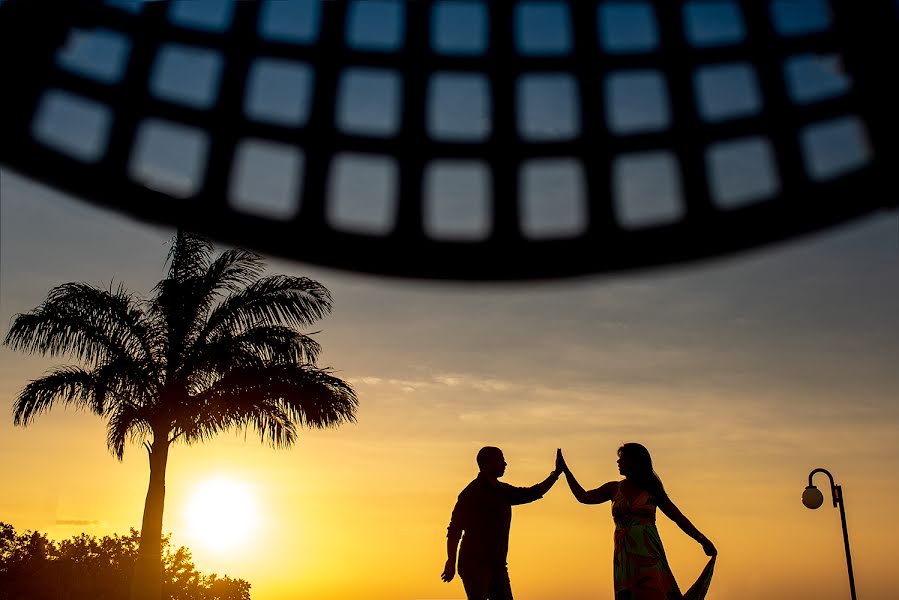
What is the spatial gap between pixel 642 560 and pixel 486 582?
153 centimetres

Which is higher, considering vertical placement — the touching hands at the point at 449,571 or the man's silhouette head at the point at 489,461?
the man's silhouette head at the point at 489,461

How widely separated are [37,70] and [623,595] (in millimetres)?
5942

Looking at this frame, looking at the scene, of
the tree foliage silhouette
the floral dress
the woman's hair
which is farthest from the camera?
the tree foliage silhouette

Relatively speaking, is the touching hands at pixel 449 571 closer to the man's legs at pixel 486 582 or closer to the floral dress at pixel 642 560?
the man's legs at pixel 486 582

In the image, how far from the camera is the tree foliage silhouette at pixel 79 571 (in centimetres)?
2717

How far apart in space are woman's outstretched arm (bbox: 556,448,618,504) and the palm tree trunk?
37.4ft

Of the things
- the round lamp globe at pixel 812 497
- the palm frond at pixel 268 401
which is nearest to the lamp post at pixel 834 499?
the round lamp globe at pixel 812 497

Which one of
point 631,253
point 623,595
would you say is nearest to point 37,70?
point 631,253

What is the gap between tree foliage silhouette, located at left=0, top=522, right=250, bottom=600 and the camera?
27172 mm

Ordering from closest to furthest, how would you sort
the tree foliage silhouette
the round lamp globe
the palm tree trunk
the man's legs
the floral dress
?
the floral dress → the man's legs → the palm tree trunk → the round lamp globe → the tree foliage silhouette

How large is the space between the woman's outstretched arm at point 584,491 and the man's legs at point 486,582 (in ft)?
3.15

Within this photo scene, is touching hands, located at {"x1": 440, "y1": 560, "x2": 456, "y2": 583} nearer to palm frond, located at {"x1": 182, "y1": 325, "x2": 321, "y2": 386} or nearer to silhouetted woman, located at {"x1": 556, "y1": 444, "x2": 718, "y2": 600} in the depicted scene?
silhouetted woman, located at {"x1": 556, "y1": 444, "x2": 718, "y2": 600}

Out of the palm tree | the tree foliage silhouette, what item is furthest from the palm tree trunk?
the tree foliage silhouette

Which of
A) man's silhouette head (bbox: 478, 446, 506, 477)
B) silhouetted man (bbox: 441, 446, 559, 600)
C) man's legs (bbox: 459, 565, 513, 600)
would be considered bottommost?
man's legs (bbox: 459, 565, 513, 600)
